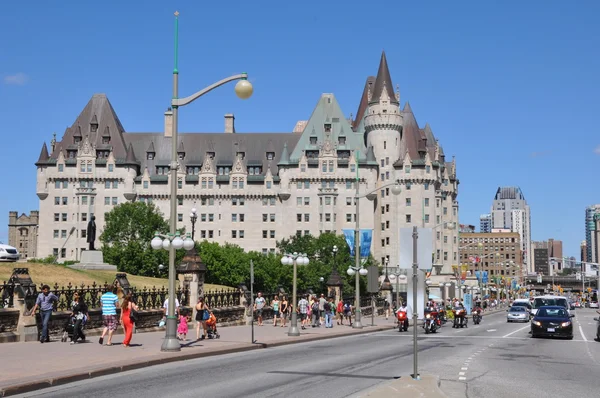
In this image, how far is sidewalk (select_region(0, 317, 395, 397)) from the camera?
15245 millimetres

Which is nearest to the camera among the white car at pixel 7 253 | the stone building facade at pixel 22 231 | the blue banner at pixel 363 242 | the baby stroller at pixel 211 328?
the baby stroller at pixel 211 328

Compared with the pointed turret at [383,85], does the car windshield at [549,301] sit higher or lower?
lower

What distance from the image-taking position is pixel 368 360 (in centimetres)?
2189

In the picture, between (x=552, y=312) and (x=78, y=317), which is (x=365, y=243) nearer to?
(x=552, y=312)

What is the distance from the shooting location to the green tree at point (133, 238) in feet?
341

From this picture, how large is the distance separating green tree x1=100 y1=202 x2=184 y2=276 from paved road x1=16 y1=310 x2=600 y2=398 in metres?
79.5

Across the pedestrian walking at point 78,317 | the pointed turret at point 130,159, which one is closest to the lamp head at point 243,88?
the pedestrian walking at point 78,317

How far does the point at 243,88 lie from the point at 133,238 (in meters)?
93.2

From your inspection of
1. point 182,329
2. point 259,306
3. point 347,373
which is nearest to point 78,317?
point 182,329

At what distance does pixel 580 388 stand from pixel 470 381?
2285 millimetres

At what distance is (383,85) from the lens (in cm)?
12850

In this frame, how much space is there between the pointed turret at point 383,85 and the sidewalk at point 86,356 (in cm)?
10209

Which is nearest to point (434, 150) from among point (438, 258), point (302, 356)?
point (438, 258)

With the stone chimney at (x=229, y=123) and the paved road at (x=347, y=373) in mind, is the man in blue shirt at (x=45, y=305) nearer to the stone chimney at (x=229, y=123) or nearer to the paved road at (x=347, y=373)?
the paved road at (x=347, y=373)
